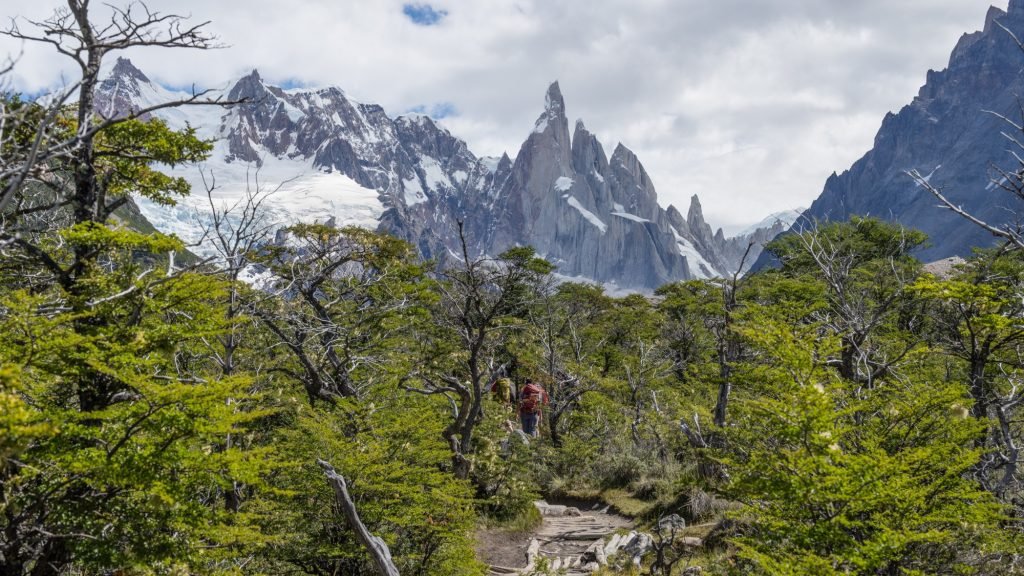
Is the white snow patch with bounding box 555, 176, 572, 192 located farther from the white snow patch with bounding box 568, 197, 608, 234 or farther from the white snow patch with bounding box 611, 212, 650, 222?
the white snow patch with bounding box 611, 212, 650, 222

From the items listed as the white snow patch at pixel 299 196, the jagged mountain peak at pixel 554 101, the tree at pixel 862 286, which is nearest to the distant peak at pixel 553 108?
the jagged mountain peak at pixel 554 101

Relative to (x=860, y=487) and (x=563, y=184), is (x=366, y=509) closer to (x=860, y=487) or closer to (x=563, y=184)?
(x=860, y=487)

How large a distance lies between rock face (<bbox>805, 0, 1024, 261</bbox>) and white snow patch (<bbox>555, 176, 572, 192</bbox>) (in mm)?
69002

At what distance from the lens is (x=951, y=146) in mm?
114938

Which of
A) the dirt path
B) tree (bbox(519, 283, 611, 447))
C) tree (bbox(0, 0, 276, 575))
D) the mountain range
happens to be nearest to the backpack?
tree (bbox(519, 283, 611, 447))

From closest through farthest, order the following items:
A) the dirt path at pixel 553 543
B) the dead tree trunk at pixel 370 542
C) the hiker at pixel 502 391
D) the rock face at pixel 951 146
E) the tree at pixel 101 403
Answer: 1. the tree at pixel 101 403
2. the dead tree trunk at pixel 370 542
3. the dirt path at pixel 553 543
4. the hiker at pixel 502 391
5. the rock face at pixel 951 146

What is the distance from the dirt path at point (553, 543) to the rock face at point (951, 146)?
100 m

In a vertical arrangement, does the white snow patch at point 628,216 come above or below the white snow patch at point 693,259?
above

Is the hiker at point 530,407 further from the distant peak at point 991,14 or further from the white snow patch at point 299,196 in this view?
the distant peak at point 991,14

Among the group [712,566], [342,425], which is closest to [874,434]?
[712,566]

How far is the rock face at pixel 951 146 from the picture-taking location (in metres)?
99.6

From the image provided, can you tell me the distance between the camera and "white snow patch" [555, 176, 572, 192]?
17850 cm

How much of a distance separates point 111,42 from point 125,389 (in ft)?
10.2

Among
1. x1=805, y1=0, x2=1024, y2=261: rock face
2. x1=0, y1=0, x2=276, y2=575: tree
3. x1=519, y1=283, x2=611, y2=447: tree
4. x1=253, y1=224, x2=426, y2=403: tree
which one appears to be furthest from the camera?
x1=805, y1=0, x2=1024, y2=261: rock face
